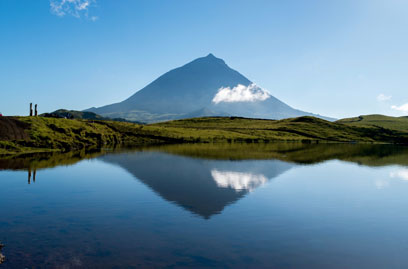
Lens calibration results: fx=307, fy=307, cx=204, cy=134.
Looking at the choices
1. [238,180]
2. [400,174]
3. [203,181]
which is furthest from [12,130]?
[400,174]

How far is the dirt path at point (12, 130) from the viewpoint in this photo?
8551 cm

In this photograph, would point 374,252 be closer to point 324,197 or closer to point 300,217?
point 300,217

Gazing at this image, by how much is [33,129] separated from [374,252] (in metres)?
104

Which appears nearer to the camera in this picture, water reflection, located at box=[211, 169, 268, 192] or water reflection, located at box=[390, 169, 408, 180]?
water reflection, located at box=[211, 169, 268, 192]

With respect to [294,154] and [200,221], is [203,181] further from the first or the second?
[294,154]

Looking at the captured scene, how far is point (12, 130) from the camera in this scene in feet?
293

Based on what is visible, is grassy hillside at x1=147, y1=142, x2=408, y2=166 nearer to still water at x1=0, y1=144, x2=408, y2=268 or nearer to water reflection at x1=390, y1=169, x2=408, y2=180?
water reflection at x1=390, y1=169, x2=408, y2=180

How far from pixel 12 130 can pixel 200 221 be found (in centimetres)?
8270

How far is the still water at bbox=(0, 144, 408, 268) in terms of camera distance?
2052 cm

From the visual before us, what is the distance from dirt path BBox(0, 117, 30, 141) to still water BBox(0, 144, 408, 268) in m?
38.4

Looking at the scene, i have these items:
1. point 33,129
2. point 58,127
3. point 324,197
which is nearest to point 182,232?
point 324,197

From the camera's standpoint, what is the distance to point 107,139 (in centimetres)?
13900

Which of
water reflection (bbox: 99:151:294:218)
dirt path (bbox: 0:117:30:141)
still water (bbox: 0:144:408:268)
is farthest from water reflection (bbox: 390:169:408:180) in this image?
dirt path (bbox: 0:117:30:141)

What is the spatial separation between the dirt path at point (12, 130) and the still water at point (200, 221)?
38.4 m
